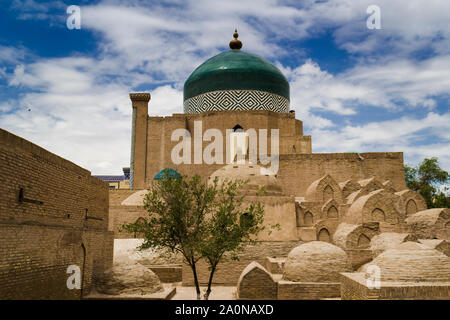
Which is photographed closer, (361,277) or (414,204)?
(361,277)

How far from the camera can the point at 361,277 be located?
25.8 ft

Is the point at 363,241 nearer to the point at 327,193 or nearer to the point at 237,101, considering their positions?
the point at 327,193

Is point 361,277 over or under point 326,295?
over

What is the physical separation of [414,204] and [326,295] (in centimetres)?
969

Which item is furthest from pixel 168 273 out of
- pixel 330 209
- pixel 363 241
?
pixel 330 209

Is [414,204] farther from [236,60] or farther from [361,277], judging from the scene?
[236,60]

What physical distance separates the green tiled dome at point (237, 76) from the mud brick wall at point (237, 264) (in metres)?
12.7

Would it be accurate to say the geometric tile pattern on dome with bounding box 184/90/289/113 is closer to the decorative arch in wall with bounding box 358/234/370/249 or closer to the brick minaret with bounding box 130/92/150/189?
the brick minaret with bounding box 130/92/150/189

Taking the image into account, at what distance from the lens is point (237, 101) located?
23828mm

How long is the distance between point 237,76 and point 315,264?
16021 millimetres

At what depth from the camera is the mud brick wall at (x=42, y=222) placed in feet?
18.6

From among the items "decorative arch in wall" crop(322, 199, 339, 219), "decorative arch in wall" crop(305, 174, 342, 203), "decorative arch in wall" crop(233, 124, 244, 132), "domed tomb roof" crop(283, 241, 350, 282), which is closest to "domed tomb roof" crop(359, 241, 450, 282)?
"domed tomb roof" crop(283, 241, 350, 282)

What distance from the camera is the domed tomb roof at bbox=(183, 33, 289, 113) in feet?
78.6
